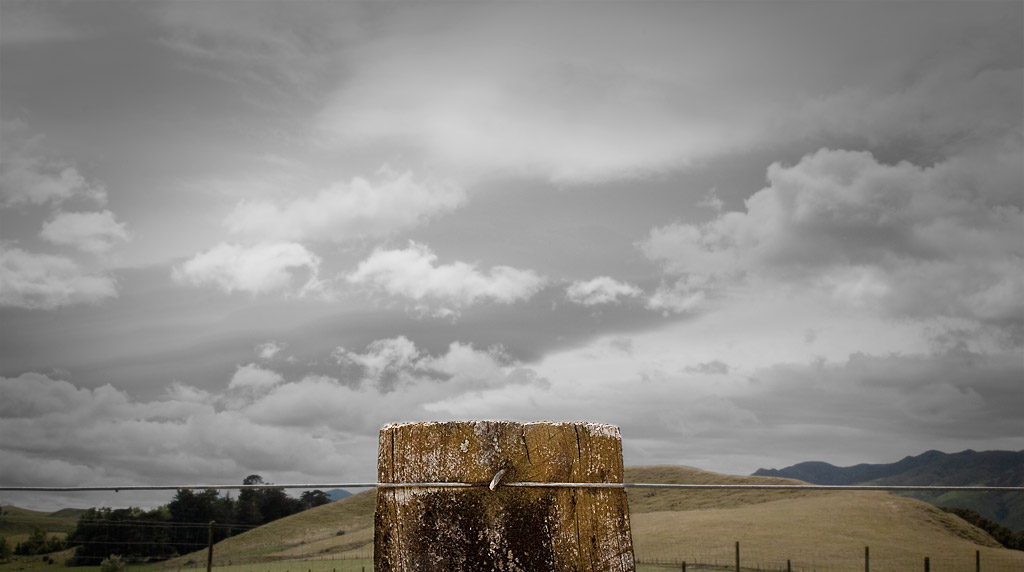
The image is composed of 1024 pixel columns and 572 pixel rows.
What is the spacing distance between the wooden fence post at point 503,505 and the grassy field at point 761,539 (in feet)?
93.2

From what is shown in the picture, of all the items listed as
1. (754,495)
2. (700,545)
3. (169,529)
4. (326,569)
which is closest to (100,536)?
(169,529)

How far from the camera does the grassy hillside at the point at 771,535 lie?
44.9 m

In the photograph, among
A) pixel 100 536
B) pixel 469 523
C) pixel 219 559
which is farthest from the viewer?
pixel 219 559

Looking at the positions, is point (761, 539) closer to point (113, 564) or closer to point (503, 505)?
point (113, 564)

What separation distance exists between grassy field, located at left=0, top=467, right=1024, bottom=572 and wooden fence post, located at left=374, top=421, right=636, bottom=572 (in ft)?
93.2

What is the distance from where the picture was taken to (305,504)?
270 feet

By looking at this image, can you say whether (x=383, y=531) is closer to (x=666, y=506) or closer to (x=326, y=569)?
(x=326, y=569)

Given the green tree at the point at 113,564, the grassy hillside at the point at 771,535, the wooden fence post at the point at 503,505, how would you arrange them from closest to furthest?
the wooden fence post at the point at 503,505, the green tree at the point at 113,564, the grassy hillside at the point at 771,535

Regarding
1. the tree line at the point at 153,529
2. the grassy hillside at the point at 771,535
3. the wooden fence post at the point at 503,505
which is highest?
the wooden fence post at the point at 503,505

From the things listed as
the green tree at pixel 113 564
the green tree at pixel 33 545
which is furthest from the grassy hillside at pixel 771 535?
the green tree at pixel 33 545

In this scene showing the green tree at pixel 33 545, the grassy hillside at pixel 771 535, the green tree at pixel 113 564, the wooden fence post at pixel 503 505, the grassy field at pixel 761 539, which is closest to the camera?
the wooden fence post at pixel 503 505

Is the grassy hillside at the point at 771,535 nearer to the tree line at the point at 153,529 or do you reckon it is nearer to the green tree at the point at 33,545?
the tree line at the point at 153,529

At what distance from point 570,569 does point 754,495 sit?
275 ft

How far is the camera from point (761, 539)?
164 feet
